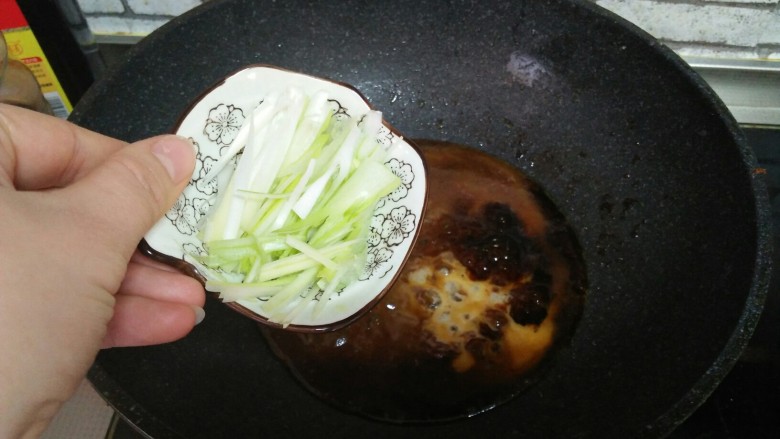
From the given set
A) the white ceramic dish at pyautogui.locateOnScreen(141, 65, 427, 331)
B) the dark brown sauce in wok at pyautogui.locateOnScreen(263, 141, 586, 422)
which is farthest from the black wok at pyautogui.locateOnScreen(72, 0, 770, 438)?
the white ceramic dish at pyautogui.locateOnScreen(141, 65, 427, 331)

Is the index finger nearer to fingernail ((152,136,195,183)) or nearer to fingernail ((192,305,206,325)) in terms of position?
fingernail ((152,136,195,183))

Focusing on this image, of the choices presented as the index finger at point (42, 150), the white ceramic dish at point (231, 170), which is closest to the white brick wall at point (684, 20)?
the white ceramic dish at point (231, 170)

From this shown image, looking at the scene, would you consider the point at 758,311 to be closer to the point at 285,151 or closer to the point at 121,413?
the point at 285,151

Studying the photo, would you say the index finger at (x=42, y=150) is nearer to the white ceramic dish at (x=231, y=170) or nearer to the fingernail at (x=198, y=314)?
the white ceramic dish at (x=231, y=170)

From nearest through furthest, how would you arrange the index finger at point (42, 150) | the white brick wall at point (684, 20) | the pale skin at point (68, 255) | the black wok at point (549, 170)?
the pale skin at point (68, 255)
the index finger at point (42, 150)
the black wok at point (549, 170)
the white brick wall at point (684, 20)

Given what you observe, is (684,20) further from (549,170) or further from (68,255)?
(68,255)

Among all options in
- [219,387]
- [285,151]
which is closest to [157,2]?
[285,151]

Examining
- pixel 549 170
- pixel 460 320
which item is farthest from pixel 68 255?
pixel 549 170
